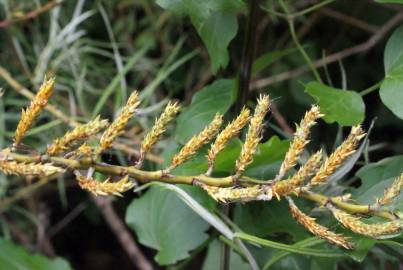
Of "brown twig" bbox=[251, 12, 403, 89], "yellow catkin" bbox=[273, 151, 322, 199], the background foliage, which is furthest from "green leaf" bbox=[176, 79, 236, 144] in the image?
"brown twig" bbox=[251, 12, 403, 89]

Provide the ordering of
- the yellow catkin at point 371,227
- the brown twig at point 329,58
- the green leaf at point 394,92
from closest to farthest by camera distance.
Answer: the yellow catkin at point 371,227 < the green leaf at point 394,92 < the brown twig at point 329,58

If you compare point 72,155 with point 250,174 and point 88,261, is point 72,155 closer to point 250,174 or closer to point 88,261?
point 250,174

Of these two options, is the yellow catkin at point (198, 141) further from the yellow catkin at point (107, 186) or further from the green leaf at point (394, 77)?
the green leaf at point (394, 77)

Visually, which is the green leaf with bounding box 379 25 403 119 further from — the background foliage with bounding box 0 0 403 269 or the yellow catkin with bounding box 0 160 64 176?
the yellow catkin with bounding box 0 160 64 176

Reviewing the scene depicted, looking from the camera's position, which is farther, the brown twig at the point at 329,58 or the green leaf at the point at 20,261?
the brown twig at the point at 329,58

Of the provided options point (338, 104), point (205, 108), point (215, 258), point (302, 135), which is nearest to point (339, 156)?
point (302, 135)

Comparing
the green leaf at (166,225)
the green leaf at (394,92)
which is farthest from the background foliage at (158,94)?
the green leaf at (394,92)
